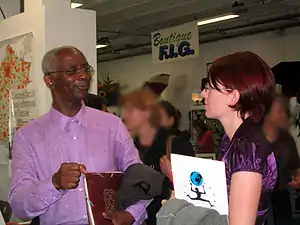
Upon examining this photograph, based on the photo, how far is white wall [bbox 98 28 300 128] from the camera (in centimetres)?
994

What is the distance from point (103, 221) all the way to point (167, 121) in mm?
1507

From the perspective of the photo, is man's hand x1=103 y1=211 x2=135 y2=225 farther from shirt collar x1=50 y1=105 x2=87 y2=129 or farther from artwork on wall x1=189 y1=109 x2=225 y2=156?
artwork on wall x1=189 y1=109 x2=225 y2=156

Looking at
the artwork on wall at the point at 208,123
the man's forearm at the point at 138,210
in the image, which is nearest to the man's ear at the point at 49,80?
the man's forearm at the point at 138,210

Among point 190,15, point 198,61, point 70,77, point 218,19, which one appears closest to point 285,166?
point 70,77

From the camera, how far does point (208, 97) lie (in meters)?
1.47

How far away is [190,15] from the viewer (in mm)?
9250

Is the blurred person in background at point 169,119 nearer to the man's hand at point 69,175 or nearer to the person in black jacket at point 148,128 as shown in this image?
the person in black jacket at point 148,128

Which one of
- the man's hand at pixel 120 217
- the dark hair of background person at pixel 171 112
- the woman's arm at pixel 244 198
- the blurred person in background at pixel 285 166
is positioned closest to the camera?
the woman's arm at pixel 244 198

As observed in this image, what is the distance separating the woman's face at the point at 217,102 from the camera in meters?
1.43

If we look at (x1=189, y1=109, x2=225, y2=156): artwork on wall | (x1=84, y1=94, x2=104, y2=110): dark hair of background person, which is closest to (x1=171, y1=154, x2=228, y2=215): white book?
(x1=84, y1=94, x2=104, y2=110): dark hair of background person

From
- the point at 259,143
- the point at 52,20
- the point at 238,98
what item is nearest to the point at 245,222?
the point at 259,143

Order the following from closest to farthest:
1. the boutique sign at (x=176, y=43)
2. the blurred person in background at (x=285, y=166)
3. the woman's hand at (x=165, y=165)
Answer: the woman's hand at (x=165, y=165) < the blurred person in background at (x=285, y=166) < the boutique sign at (x=176, y=43)

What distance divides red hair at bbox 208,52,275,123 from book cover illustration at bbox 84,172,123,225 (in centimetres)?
55

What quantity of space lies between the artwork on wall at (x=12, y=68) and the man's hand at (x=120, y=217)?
83.0 inches
